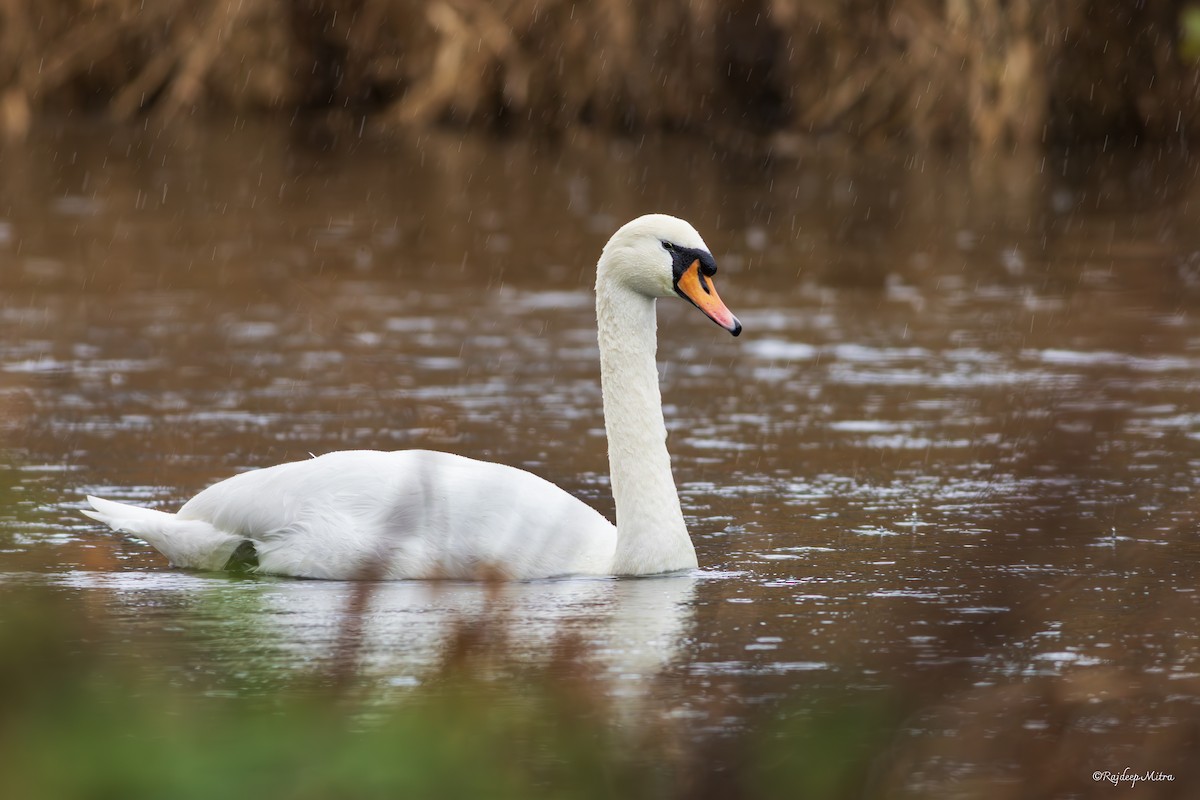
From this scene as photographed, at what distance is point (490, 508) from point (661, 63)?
16.2m

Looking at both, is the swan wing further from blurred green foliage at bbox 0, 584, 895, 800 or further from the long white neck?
blurred green foliage at bbox 0, 584, 895, 800

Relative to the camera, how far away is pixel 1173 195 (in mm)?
17719

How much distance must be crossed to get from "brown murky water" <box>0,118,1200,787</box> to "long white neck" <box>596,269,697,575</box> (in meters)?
0.15

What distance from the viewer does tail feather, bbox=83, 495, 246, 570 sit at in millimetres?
6516

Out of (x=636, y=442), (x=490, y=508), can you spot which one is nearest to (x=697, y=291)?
(x=636, y=442)

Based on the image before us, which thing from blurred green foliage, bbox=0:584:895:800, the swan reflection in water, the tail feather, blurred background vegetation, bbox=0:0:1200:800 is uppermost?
blurred background vegetation, bbox=0:0:1200:800

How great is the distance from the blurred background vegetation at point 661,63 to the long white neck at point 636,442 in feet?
43.4

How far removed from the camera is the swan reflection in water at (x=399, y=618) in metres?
5.16

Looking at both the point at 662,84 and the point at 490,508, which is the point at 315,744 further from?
the point at 662,84

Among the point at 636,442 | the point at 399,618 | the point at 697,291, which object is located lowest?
the point at 399,618

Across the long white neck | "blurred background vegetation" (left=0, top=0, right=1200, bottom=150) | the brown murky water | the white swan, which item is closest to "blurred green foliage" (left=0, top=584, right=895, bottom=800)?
the brown murky water

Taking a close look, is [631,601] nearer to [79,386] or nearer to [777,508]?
[777,508]

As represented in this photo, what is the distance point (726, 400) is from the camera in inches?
379

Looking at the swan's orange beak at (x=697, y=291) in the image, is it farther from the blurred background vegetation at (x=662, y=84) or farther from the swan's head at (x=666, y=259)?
the blurred background vegetation at (x=662, y=84)
